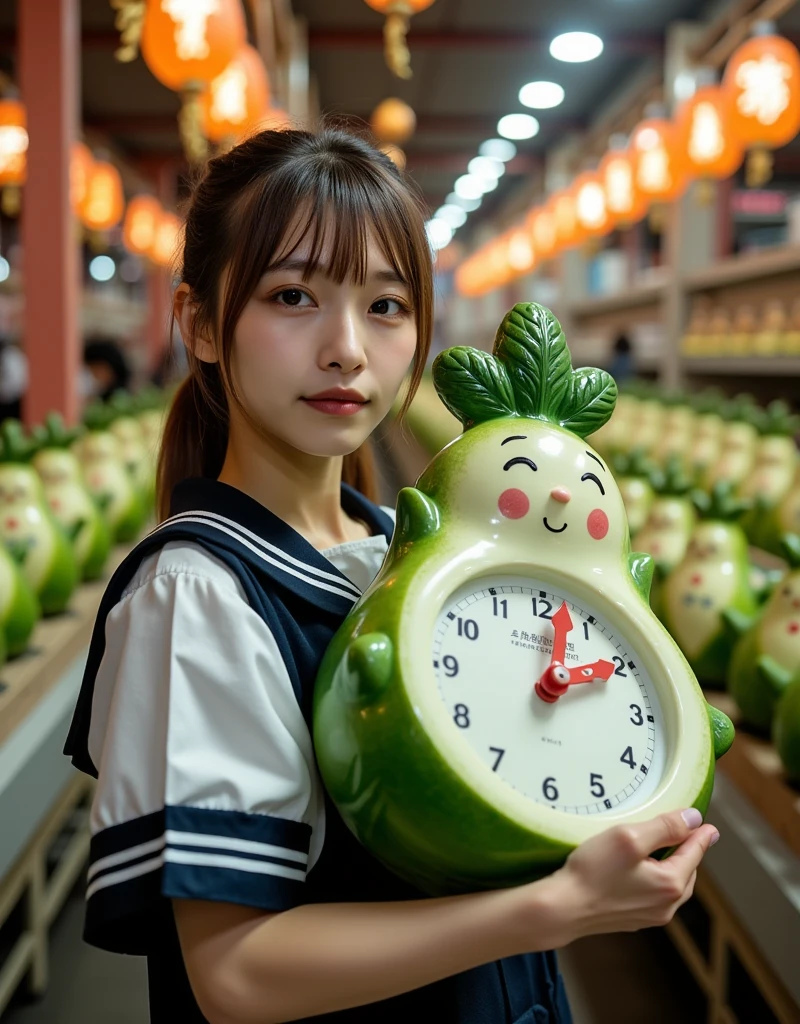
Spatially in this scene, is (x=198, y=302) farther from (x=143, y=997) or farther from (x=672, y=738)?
(x=143, y=997)

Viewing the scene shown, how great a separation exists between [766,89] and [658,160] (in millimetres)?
1531

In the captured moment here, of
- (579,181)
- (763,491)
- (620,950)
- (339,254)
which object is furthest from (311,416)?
(579,181)

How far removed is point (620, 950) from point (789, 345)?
4.23 metres

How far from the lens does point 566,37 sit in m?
8.40

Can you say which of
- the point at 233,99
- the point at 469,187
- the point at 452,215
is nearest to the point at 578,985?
the point at 233,99

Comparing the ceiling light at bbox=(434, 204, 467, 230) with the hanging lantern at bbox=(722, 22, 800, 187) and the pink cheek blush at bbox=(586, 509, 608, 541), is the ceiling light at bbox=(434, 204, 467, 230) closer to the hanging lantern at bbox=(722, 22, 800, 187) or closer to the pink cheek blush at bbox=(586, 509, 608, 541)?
the hanging lantern at bbox=(722, 22, 800, 187)

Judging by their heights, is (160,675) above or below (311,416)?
below

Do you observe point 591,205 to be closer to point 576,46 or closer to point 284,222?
point 576,46

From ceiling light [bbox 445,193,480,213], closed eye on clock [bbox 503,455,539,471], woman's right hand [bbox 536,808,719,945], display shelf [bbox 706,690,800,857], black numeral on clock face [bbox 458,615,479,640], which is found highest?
ceiling light [bbox 445,193,480,213]

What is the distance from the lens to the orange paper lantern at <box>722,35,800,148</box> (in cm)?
459

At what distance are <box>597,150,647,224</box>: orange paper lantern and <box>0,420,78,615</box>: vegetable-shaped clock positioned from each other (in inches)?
200

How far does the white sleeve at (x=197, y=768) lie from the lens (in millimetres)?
834

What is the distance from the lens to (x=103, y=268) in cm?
2158

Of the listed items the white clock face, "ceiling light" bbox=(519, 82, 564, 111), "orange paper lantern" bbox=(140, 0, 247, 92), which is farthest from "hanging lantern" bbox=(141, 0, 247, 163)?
"ceiling light" bbox=(519, 82, 564, 111)
